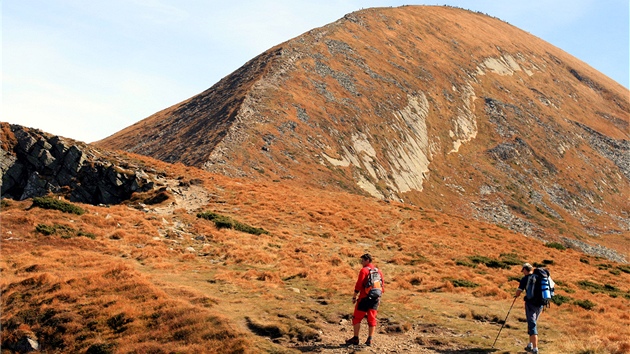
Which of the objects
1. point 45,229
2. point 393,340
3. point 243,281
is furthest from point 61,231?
point 393,340

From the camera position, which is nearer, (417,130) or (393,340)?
(393,340)

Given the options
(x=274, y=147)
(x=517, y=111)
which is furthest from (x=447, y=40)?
(x=274, y=147)

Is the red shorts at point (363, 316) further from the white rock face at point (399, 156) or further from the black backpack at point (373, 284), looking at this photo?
the white rock face at point (399, 156)

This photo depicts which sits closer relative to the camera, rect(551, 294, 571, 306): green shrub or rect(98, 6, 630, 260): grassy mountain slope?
rect(551, 294, 571, 306): green shrub

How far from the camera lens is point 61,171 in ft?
141

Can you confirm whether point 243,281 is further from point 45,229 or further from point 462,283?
point 45,229

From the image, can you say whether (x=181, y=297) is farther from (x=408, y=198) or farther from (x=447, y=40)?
(x=447, y=40)

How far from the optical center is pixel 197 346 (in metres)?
15.6

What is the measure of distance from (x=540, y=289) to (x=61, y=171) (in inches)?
1474

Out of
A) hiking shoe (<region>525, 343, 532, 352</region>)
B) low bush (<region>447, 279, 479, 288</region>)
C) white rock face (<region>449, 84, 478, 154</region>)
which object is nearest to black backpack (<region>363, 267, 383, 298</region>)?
hiking shoe (<region>525, 343, 532, 352</region>)

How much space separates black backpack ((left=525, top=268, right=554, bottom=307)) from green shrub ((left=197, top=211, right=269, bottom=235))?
21.0 m

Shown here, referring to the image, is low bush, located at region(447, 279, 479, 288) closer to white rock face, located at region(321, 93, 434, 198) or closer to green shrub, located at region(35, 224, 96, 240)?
green shrub, located at region(35, 224, 96, 240)

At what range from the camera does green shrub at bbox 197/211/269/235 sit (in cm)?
Result: 3572

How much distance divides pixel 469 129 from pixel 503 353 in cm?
A: 9950
